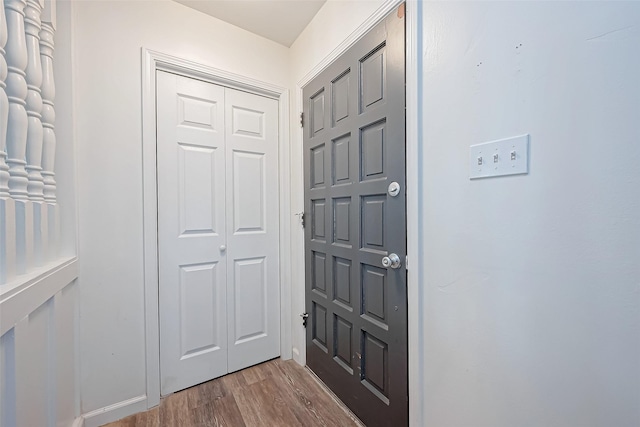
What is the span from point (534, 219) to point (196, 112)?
1809 millimetres

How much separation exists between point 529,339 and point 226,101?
1971mm

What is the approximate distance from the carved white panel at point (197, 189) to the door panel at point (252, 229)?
0.38 ft

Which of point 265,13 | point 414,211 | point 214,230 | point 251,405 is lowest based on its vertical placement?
point 251,405

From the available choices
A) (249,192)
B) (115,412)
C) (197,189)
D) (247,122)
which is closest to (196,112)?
(247,122)

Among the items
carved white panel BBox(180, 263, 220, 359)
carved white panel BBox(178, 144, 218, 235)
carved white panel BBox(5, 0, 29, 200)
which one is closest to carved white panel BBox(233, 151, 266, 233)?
carved white panel BBox(178, 144, 218, 235)

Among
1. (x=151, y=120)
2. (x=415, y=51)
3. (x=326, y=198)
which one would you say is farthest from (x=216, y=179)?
(x=415, y=51)

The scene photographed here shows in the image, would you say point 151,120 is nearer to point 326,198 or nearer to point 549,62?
point 326,198

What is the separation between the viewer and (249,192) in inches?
71.9

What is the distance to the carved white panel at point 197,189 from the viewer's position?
159 cm

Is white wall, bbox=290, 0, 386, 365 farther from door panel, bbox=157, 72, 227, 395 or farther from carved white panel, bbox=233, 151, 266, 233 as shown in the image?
door panel, bbox=157, 72, 227, 395

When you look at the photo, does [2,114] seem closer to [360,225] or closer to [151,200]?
[151,200]

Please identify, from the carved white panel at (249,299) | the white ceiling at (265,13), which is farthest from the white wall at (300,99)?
the carved white panel at (249,299)

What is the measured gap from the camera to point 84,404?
1.30 metres

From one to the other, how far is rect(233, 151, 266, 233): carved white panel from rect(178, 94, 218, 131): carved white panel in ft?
0.85
